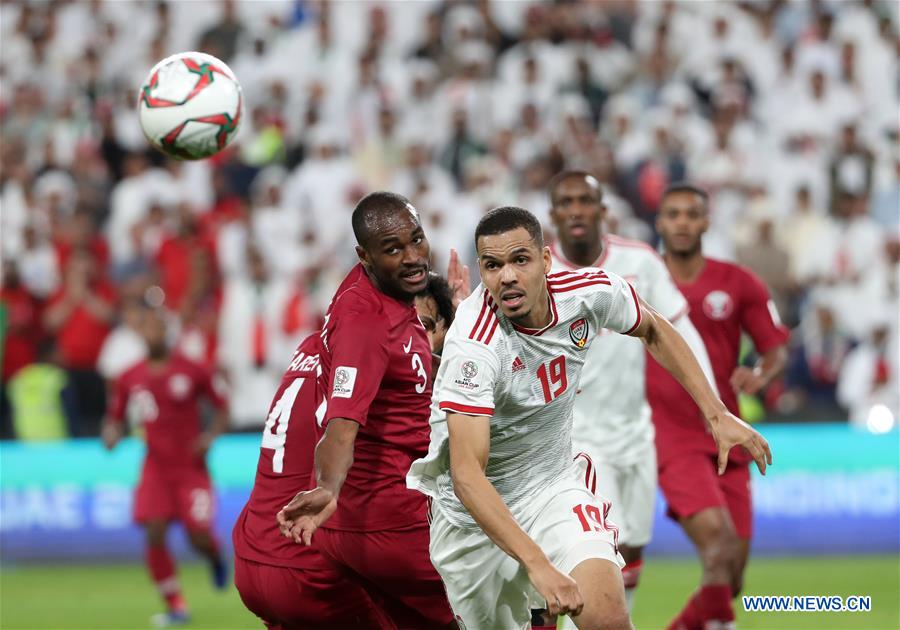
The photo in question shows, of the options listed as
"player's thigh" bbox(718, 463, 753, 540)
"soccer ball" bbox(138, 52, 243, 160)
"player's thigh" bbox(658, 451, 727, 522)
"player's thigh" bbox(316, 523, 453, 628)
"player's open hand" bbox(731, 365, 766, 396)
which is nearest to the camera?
"player's thigh" bbox(316, 523, 453, 628)

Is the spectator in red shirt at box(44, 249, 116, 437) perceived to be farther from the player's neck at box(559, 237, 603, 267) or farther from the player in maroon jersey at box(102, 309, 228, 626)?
the player's neck at box(559, 237, 603, 267)

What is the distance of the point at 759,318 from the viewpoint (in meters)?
8.73

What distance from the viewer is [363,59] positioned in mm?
18266

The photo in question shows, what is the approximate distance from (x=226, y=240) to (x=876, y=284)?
7.38 m

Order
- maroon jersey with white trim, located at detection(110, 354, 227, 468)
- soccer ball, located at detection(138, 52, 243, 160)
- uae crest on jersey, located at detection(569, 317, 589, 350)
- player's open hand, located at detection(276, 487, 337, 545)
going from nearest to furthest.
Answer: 1. player's open hand, located at detection(276, 487, 337, 545)
2. uae crest on jersey, located at detection(569, 317, 589, 350)
3. soccer ball, located at detection(138, 52, 243, 160)
4. maroon jersey with white trim, located at detection(110, 354, 227, 468)

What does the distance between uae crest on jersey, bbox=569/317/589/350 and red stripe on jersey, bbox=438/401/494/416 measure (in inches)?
24.1

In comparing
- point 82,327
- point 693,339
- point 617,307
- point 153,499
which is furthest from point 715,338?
point 82,327

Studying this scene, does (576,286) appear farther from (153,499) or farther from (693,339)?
(153,499)

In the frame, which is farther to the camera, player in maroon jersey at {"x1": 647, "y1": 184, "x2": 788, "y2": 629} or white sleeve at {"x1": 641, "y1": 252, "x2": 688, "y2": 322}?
player in maroon jersey at {"x1": 647, "y1": 184, "x2": 788, "y2": 629}

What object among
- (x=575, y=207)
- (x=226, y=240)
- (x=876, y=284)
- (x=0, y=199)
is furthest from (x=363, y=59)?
(x=575, y=207)

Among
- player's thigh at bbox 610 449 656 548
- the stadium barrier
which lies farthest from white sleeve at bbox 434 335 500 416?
the stadium barrier

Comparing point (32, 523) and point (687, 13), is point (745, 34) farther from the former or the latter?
point (32, 523)

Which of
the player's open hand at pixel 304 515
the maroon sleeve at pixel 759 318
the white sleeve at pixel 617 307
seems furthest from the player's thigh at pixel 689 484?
the player's open hand at pixel 304 515

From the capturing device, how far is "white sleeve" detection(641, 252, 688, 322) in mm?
7742
